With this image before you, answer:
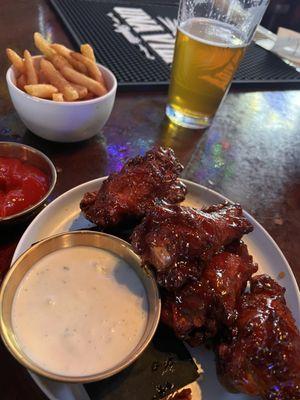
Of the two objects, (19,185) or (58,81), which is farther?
(58,81)

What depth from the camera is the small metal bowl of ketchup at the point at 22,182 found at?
1.59 metres

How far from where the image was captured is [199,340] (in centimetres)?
133

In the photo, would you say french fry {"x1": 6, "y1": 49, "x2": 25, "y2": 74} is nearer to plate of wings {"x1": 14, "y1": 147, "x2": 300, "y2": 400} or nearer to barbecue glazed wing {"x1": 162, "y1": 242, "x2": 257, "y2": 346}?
plate of wings {"x1": 14, "y1": 147, "x2": 300, "y2": 400}

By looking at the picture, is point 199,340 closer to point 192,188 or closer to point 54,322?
point 54,322

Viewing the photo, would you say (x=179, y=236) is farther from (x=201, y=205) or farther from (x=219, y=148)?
(x=219, y=148)

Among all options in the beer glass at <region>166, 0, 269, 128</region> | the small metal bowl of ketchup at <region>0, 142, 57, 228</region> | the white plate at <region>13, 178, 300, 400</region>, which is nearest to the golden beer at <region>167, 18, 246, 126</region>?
the beer glass at <region>166, 0, 269, 128</region>

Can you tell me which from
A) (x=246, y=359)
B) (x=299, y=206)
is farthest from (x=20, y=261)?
(x=299, y=206)

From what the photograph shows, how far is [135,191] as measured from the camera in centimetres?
163

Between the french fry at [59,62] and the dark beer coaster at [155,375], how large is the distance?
1.57 meters

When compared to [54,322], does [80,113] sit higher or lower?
higher

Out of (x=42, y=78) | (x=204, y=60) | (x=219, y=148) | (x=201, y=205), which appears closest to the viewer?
(x=201, y=205)

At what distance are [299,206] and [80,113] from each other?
4.68 feet

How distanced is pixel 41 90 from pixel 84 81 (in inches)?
10.1

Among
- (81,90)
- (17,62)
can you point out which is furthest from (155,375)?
(17,62)
